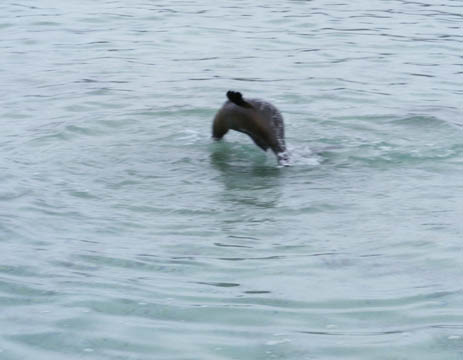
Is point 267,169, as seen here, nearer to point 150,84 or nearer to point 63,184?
point 63,184

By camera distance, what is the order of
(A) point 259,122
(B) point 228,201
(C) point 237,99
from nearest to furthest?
(B) point 228,201, (C) point 237,99, (A) point 259,122

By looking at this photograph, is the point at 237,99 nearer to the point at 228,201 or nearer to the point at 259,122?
the point at 259,122

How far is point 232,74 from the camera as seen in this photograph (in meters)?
11.4

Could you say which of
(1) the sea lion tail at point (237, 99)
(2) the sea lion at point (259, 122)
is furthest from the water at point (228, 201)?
(1) the sea lion tail at point (237, 99)

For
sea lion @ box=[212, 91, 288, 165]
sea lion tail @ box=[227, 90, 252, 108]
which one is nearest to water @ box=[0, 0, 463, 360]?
sea lion @ box=[212, 91, 288, 165]

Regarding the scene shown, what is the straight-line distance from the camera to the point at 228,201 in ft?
23.2

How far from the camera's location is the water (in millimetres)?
5020

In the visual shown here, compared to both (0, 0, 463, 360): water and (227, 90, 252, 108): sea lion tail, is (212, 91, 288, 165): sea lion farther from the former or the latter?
(0, 0, 463, 360): water

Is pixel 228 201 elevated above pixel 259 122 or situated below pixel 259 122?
below

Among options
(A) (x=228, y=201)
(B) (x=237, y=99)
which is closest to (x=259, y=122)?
(B) (x=237, y=99)

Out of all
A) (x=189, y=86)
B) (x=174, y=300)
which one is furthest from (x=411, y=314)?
(x=189, y=86)

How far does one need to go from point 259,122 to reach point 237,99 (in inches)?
12.4

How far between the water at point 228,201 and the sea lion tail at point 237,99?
1.51ft

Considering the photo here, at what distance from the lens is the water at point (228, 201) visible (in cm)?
502
